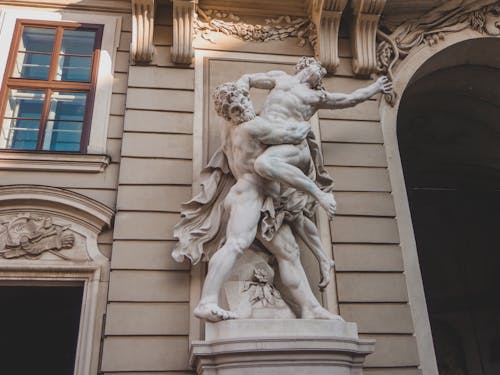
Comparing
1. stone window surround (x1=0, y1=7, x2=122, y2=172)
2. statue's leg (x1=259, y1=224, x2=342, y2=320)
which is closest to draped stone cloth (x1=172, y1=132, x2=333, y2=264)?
statue's leg (x1=259, y1=224, x2=342, y2=320)

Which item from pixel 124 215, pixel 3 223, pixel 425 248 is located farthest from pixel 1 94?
pixel 425 248

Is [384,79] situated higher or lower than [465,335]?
higher

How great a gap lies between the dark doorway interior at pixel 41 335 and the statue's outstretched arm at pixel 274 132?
4321 mm

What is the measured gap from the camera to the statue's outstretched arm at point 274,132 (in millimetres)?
5410

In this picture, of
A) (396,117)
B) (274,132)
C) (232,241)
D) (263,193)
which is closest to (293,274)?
(232,241)

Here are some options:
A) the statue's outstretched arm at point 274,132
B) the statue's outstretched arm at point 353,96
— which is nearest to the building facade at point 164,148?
the statue's outstretched arm at point 353,96

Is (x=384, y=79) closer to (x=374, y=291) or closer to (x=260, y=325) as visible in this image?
(x=374, y=291)

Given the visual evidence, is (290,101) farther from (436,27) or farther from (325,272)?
(436,27)

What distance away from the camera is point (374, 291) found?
19.4ft

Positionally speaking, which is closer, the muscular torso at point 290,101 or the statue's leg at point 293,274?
the statue's leg at point 293,274

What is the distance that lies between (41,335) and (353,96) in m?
6.80

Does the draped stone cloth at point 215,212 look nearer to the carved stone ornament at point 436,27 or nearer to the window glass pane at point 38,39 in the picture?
the carved stone ornament at point 436,27

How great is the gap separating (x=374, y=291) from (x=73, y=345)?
5803 millimetres

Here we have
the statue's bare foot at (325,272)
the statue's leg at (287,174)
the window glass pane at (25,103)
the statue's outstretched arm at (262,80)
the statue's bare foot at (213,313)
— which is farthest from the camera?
the window glass pane at (25,103)
